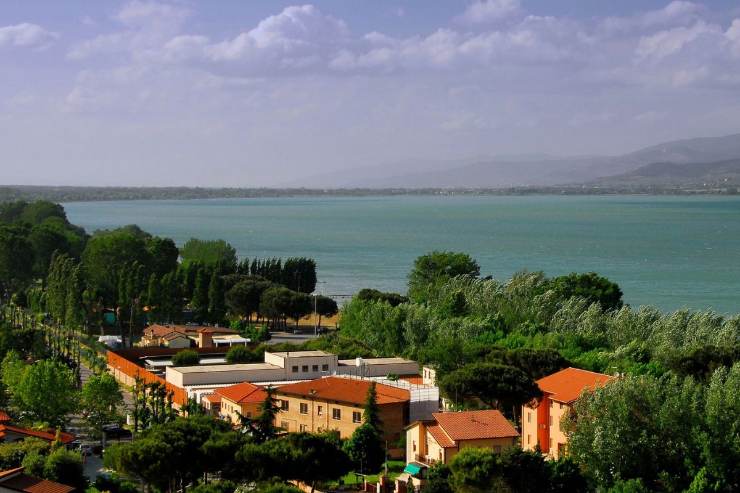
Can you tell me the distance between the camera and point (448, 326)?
34.5 meters

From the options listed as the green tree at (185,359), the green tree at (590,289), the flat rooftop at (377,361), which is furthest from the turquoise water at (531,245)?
the green tree at (185,359)

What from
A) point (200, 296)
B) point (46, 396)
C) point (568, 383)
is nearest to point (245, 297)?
point (200, 296)

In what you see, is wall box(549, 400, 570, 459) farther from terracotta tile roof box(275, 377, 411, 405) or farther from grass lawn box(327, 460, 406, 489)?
terracotta tile roof box(275, 377, 411, 405)

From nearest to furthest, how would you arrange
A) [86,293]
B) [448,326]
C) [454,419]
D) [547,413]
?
[454,419]
[547,413]
[448,326]
[86,293]

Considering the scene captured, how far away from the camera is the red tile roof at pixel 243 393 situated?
24375 millimetres

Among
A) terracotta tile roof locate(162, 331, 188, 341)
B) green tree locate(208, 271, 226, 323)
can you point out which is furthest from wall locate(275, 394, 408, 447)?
green tree locate(208, 271, 226, 323)

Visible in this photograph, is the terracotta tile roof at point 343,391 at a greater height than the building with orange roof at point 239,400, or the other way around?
the terracotta tile roof at point 343,391

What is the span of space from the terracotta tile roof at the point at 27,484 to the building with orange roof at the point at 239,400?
692 centimetres

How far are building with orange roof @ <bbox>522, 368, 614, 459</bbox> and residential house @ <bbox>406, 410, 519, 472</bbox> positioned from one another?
150cm

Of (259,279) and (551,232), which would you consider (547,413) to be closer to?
(259,279)

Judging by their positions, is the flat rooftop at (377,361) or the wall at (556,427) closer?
the wall at (556,427)

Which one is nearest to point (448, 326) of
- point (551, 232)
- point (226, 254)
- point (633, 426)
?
point (633, 426)

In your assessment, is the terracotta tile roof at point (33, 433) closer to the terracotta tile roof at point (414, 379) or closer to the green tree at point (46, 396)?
the green tree at point (46, 396)

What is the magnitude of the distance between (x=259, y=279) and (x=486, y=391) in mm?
27117
